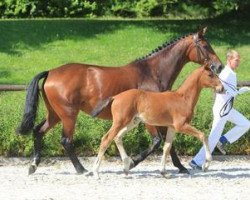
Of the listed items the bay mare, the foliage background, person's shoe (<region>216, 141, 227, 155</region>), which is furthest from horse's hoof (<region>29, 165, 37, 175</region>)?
the foliage background

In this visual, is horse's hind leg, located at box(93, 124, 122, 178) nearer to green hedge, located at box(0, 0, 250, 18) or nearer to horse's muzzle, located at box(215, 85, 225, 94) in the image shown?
horse's muzzle, located at box(215, 85, 225, 94)

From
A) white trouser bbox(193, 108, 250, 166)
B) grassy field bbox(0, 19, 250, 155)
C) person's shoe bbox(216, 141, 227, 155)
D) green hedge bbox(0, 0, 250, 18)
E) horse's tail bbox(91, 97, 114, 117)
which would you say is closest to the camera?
horse's tail bbox(91, 97, 114, 117)

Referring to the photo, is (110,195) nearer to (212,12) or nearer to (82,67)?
(82,67)

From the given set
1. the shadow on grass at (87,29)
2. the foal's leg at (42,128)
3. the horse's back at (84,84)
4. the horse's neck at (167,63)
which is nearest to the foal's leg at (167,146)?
the horse's neck at (167,63)

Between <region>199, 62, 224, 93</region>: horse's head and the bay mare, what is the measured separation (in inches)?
19.6

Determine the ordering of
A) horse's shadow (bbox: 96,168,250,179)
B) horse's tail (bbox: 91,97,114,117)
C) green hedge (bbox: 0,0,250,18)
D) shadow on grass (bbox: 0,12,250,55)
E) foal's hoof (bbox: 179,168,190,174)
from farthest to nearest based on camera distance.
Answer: green hedge (bbox: 0,0,250,18) → shadow on grass (bbox: 0,12,250,55) → foal's hoof (bbox: 179,168,190,174) → horse's shadow (bbox: 96,168,250,179) → horse's tail (bbox: 91,97,114,117)

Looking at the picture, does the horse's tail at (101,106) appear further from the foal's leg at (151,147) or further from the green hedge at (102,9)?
the green hedge at (102,9)

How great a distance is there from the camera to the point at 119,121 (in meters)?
9.06

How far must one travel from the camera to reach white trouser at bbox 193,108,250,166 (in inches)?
393

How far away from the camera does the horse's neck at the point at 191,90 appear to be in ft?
30.6

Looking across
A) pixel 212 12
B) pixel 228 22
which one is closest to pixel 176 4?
pixel 212 12

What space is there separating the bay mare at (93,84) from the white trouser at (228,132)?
320mm

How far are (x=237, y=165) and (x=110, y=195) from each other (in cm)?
309

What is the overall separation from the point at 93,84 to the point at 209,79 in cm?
154
